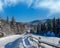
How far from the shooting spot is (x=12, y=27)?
60.5 meters

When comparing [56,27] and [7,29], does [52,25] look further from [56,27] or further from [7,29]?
[7,29]

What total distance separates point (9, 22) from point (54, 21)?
Answer: 80.9 feet

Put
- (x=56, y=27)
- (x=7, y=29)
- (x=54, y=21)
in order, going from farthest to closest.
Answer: (x=54, y=21), (x=56, y=27), (x=7, y=29)

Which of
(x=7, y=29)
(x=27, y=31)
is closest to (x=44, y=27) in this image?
(x=27, y=31)

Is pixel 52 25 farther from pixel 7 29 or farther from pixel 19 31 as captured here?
pixel 7 29

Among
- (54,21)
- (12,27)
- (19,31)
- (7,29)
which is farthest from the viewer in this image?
(54,21)

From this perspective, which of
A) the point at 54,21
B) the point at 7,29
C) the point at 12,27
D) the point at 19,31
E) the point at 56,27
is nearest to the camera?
the point at 7,29

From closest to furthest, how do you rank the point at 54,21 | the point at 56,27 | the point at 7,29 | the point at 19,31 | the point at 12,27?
1. the point at 7,29
2. the point at 12,27
3. the point at 19,31
4. the point at 56,27
5. the point at 54,21

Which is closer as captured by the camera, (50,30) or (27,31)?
(27,31)

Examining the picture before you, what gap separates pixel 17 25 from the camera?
200 ft

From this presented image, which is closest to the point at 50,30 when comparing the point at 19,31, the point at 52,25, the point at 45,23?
the point at 52,25

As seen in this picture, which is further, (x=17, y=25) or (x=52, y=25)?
(x=52, y=25)

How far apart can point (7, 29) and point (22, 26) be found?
6389 mm

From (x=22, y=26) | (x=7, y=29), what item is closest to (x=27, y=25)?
(x=22, y=26)
